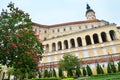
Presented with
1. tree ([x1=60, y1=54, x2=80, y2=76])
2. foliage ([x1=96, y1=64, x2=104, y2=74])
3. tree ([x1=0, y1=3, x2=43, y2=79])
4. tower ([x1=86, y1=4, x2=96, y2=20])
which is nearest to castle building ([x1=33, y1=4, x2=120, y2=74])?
foliage ([x1=96, y1=64, x2=104, y2=74])

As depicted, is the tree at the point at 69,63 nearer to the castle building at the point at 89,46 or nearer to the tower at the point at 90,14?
the castle building at the point at 89,46

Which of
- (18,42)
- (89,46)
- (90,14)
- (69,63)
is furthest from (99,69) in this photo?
(90,14)

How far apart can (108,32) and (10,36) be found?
35899 millimetres

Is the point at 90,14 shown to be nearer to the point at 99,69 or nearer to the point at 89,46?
the point at 89,46

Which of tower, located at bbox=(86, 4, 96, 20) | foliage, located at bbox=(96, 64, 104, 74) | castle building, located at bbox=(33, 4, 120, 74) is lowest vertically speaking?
foliage, located at bbox=(96, 64, 104, 74)

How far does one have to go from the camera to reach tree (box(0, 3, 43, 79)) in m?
15.0

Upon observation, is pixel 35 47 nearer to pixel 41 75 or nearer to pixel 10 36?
pixel 10 36

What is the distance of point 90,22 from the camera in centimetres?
6675

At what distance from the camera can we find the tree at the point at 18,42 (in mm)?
15000

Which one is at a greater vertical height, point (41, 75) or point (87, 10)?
point (87, 10)

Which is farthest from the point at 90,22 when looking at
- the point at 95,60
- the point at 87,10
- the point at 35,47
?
the point at 35,47

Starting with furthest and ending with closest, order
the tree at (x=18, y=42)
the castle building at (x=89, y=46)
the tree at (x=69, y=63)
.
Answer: the castle building at (x=89, y=46)
the tree at (x=69, y=63)
the tree at (x=18, y=42)

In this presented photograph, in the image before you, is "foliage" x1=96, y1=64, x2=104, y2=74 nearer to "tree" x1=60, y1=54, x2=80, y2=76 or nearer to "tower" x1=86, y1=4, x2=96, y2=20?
"tree" x1=60, y1=54, x2=80, y2=76

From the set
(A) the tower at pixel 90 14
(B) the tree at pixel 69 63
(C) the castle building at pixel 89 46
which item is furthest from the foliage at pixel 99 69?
(A) the tower at pixel 90 14
